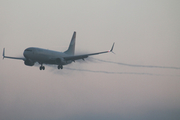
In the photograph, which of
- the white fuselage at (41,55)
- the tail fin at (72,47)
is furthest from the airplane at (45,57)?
the tail fin at (72,47)

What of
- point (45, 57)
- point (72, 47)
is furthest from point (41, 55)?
point (72, 47)

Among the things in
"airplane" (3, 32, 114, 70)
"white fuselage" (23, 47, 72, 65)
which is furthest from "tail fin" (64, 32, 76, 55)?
"white fuselage" (23, 47, 72, 65)

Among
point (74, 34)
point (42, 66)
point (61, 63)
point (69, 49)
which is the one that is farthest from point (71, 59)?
point (74, 34)

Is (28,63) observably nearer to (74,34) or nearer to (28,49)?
(28,49)

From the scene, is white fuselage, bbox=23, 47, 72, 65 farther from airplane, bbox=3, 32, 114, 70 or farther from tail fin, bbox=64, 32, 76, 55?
tail fin, bbox=64, 32, 76, 55

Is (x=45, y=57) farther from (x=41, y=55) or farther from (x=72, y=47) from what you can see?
(x=72, y=47)

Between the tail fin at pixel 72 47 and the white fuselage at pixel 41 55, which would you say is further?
the tail fin at pixel 72 47

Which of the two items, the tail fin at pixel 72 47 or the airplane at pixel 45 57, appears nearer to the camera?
the airplane at pixel 45 57

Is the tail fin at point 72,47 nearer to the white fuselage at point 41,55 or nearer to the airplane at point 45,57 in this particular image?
the airplane at point 45,57

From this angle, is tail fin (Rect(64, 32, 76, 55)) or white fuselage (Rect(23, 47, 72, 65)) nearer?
white fuselage (Rect(23, 47, 72, 65))

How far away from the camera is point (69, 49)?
3986 inches

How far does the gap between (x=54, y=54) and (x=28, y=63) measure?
6903 mm

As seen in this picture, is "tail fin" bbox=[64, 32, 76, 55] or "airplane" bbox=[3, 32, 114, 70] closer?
"airplane" bbox=[3, 32, 114, 70]

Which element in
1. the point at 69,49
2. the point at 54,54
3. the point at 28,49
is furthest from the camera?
the point at 69,49
